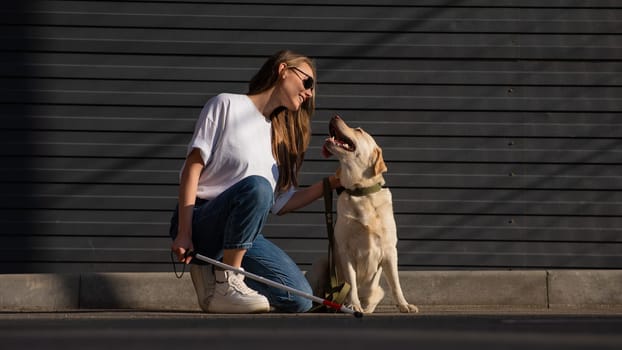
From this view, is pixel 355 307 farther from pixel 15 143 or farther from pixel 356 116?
pixel 15 143

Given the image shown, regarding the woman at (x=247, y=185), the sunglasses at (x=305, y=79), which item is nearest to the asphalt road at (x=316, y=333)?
the woman at (x=247, y=185)

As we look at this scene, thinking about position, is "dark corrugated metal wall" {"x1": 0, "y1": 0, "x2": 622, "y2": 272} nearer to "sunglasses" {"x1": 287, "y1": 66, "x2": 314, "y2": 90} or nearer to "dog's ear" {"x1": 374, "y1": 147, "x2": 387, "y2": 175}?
"dog's ear" {"x1": 374, "y1": 147, "x2": 387, "y2": 175}

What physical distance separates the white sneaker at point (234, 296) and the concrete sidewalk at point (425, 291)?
1089mm

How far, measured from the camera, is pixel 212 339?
3.86 m

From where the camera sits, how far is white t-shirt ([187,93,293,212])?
5641 mm

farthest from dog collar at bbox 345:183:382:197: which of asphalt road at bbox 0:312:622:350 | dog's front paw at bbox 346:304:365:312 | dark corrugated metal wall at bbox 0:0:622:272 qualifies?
dark corrugated metal wall at bbox 0:0:622:272

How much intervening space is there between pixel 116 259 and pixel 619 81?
3481 mm

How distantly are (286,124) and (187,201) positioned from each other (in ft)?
2.54

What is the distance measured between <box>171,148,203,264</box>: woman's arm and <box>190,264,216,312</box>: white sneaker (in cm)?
28

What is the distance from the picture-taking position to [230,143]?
5.66m

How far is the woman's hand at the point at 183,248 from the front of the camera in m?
5.48

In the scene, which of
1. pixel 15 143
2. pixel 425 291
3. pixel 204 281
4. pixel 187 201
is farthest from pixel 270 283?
pixel 15 143

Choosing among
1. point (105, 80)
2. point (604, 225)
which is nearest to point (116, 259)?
point (105, 80)

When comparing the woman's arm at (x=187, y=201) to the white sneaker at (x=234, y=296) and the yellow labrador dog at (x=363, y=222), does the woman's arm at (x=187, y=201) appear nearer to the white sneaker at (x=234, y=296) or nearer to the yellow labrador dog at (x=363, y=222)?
the white sneaker at (x=234, y=296)
